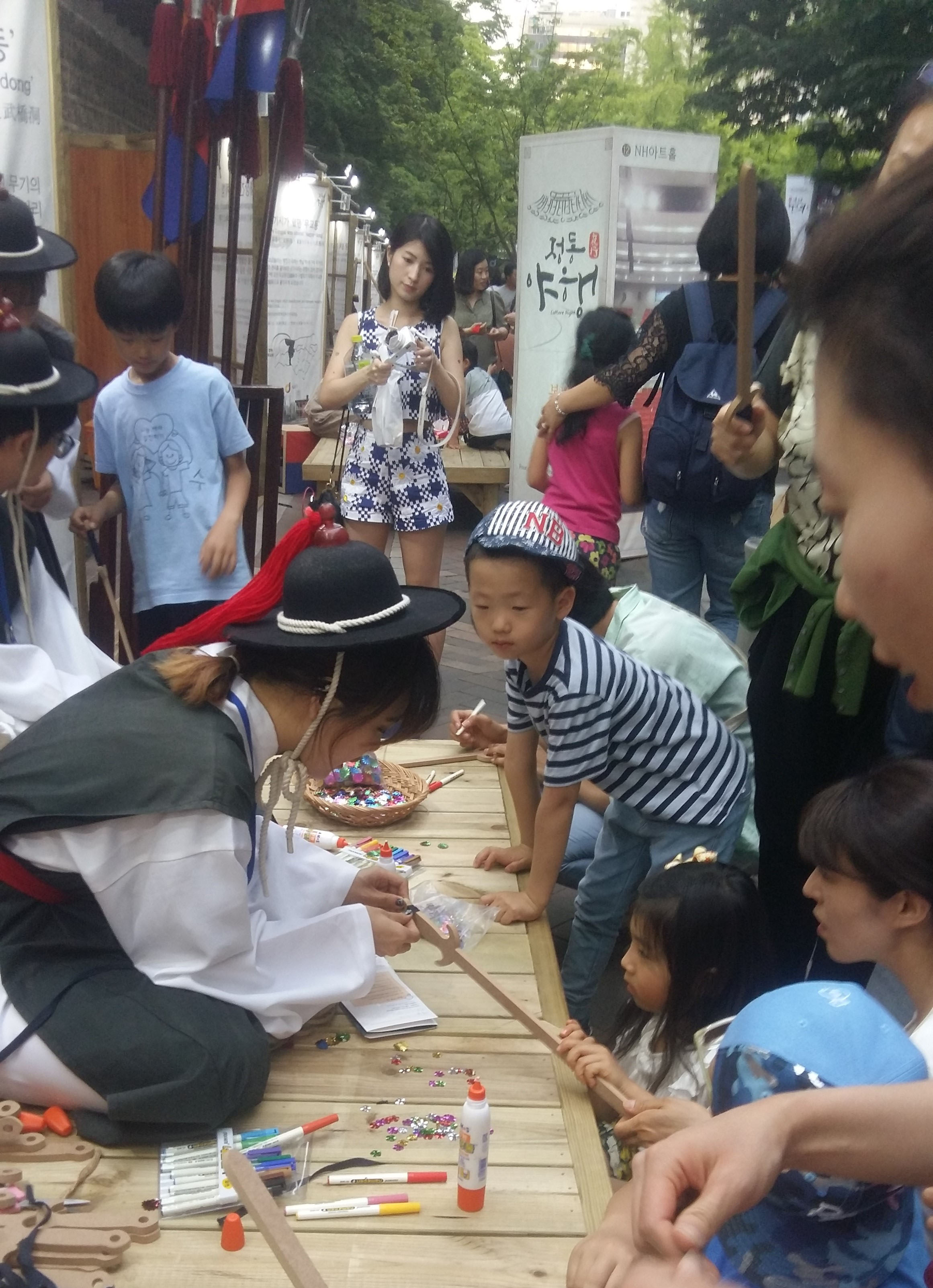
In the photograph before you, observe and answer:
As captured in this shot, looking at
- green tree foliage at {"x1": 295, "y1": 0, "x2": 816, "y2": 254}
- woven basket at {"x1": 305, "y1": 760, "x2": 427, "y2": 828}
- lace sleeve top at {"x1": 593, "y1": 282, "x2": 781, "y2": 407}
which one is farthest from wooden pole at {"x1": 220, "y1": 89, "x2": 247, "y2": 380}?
green tree foliage at {"x1": 295, "y1": 0, "x2": 816, "y2": 254}

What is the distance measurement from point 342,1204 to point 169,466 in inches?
91.8

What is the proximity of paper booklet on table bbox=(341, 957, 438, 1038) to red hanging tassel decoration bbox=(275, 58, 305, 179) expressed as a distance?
3299mm

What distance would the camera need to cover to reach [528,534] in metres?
2.36

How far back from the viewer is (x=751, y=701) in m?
2.35

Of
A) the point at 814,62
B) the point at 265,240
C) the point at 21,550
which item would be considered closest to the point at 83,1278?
the point at 21,550

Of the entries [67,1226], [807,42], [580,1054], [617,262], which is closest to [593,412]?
[617,262]

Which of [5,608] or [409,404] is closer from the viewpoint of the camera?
[5,608]

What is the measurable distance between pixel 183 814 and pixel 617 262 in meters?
4.64

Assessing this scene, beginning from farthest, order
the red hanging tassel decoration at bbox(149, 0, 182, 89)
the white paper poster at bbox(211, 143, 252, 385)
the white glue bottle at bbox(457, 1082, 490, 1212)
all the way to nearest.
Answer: the white paper poster at bbox(211, 143, 252, 385)
the red hanging tassel decoration at bbox(149, 0, 182, 89)
the white glue bottle at bbox(457, 1082, 490, 1212)

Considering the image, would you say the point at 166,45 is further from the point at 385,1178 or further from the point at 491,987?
the point at 385,1178

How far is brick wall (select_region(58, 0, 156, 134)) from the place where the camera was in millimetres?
8219

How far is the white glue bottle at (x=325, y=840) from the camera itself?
2.64 metres

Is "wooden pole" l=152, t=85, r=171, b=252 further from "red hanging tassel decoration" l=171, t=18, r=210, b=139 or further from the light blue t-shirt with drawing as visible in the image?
the light blue t-shirt with drawing

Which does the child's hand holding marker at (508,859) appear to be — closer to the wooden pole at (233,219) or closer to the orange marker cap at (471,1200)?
the orange marker cap at (471,1200)
